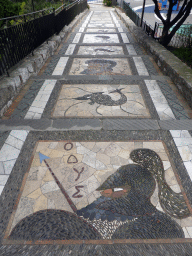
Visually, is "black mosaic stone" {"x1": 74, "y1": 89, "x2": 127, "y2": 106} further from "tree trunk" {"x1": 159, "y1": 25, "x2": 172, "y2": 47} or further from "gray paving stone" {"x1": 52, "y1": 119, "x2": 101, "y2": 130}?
"tree trunk" {"x1": 159, "y1": 25, "x2": 172, "y2": 47}

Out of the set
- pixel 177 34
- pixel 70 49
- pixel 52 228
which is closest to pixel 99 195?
pixel 52 228

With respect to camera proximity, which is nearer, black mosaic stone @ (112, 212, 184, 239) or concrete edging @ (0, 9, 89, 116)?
black mosaic stone @ (112, 212, 184, 239)

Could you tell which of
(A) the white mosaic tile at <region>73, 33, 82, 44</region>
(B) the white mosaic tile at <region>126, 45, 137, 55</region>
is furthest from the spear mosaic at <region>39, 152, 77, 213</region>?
(A) the white mosaic tile at <region>73, 33, 82, 44</region>

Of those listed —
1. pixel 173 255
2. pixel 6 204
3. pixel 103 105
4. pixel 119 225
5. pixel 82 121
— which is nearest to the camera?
pixel 173 255

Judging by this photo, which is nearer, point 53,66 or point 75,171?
point 75,171

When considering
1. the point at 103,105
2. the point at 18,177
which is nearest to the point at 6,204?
the point at 18,177

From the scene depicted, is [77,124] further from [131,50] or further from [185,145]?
[131,50]

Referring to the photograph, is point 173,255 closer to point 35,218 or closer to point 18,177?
point 35,218

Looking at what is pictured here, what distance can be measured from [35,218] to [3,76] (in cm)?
307

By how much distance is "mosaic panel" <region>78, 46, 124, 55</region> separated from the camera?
6348mm

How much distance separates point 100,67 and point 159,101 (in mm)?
2285

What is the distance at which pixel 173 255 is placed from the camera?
1638mm

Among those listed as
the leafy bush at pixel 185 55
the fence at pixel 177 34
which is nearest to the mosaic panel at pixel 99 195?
the leafy bush at pixel 185 55

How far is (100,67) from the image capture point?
5281mm
